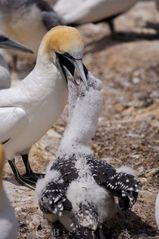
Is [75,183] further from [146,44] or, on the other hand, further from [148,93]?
[146,44]

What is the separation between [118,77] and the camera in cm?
1205

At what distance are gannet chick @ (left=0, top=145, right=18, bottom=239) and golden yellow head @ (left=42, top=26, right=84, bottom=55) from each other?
1.34m

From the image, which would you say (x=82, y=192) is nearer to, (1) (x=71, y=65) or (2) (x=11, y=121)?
(2) (x=11, y=121)

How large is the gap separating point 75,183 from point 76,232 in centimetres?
36

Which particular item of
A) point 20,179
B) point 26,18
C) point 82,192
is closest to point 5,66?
point 20,179

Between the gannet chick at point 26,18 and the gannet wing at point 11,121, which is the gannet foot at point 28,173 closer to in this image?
the gannet wing at point 11,121

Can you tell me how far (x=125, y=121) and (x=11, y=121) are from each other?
9.77 feet

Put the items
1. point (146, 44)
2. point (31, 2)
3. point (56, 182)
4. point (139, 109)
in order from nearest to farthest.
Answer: point (56, 182) → point (139, 109) → point (31, 2) → point (146, 44)

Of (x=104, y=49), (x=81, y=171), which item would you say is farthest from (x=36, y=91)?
(x=104, y=49)

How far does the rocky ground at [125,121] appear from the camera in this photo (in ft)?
24.0

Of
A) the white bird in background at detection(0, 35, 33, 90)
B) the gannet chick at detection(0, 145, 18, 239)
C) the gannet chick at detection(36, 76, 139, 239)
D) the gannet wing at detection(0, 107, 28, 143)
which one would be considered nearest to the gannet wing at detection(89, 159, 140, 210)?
the gannet chick at detection(36, 76, 139, 239)

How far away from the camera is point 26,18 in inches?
463

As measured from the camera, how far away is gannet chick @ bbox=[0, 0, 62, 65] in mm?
11734

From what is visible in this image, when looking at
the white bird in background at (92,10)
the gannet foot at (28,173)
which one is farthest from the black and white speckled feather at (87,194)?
the white bird in background at (92,10)
